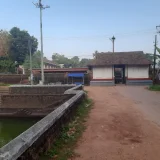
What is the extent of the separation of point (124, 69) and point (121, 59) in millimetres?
1452

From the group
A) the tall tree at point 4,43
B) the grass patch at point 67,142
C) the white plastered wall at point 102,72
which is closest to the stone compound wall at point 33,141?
the grass patch at point 67,142

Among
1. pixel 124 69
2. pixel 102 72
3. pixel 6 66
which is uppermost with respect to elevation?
pixel 6 66

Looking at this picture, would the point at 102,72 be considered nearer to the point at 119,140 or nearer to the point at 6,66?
the point at 6,66

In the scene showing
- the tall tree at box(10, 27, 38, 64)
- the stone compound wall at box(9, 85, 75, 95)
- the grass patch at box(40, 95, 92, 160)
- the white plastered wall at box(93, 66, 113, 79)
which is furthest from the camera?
the tall tree at box(10, 27, 38, 64)

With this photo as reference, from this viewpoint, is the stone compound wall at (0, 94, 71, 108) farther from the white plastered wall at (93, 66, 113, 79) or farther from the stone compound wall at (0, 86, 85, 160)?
the white plastered wall at (93, 66, 113, 79)

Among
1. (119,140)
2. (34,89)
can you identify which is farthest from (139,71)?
(119,140)

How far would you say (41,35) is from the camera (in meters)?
24.9

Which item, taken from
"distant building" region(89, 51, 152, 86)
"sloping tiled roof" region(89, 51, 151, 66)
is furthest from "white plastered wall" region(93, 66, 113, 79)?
"sloping tiled roof" region(89, 51, 151, 66)

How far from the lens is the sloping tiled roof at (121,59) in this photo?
93.1ft

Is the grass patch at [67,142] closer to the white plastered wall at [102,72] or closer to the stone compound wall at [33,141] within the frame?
the stone compound wall at [33,141]

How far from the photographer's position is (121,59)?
2923cm

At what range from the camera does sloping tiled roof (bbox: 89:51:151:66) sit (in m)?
28.4

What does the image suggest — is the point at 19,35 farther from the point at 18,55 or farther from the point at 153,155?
the point at 153,155

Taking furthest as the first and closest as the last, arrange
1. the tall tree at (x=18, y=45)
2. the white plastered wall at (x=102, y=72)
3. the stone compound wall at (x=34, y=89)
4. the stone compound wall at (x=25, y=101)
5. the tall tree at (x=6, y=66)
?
the tall tree at (x=18, y=45), the tall tree at (x=6, y=66), the white plastered wall at (x=102, y=72), the stone compound wall at (x=34, y=89), the stone compound wall at (x=25, y=101)
